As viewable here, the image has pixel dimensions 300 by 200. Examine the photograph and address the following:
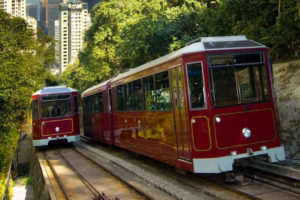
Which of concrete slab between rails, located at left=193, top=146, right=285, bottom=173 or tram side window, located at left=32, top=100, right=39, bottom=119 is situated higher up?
tram side window, located at left=32, top=100, right=39, bottom=119

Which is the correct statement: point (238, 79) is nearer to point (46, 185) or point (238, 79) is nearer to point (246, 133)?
point (246, 133)

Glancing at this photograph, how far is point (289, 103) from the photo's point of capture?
31.9 feet

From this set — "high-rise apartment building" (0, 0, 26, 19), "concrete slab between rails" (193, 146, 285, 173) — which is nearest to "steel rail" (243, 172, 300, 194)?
"concrete slab between rails" (193, 146, 285, 173)

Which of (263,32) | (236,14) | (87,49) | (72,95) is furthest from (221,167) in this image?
(87,49)

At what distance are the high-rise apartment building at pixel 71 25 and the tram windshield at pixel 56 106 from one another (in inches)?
6611

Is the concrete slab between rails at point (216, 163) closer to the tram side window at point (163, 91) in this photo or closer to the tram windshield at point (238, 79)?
the tram windshield at point (238, 79)

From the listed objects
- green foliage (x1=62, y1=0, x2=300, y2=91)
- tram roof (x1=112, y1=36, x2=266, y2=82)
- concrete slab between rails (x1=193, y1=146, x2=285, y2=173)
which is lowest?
concrete slab between rails (x1=193, y1=146, x2=285, y2=173)

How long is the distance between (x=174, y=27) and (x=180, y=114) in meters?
→ 12.1

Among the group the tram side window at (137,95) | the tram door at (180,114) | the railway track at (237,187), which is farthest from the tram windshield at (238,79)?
the tram side window at (137,95)

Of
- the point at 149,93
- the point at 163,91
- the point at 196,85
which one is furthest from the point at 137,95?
the point at 196,85

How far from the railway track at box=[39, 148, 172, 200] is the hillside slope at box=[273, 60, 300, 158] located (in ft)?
14.9

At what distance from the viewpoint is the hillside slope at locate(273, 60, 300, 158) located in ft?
29.2

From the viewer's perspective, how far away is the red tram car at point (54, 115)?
610 inches

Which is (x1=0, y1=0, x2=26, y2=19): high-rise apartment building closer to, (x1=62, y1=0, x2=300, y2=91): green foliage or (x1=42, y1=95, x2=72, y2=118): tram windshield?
(x1=62, y1=0, x2=300, y2=91): green foliage
